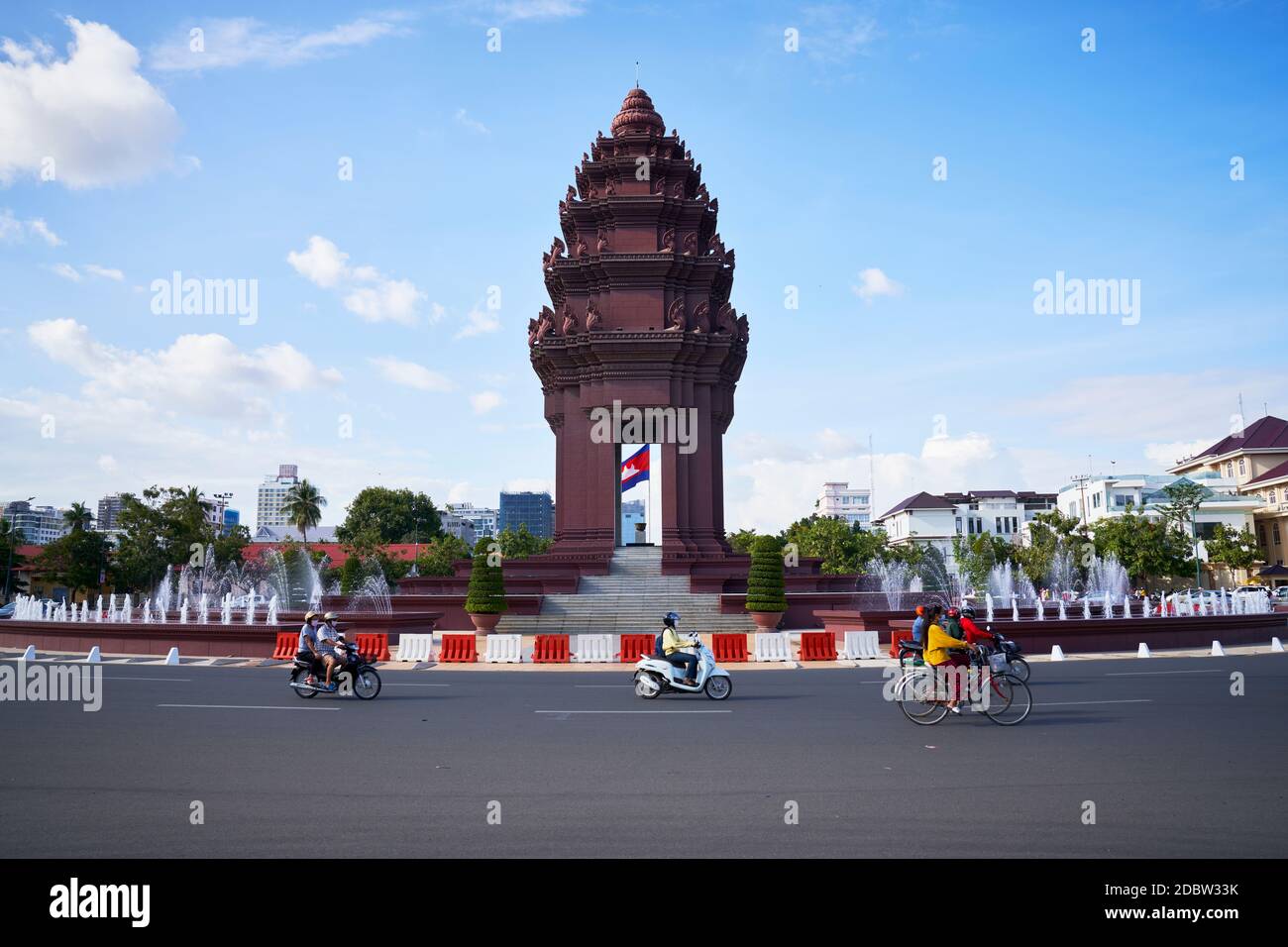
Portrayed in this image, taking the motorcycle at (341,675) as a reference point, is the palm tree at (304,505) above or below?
above

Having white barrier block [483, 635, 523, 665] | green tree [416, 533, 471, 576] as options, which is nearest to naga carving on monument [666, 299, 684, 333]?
white barrier block [483, 635, 523, 665]

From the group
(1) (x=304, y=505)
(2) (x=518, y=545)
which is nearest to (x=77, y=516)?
(1) (x=304, y=505)

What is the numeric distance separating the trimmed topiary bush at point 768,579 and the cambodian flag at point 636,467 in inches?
415

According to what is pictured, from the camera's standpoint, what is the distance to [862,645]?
2519cm

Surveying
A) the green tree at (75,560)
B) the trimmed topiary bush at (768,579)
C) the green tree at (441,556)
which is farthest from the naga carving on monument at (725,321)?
the green tree at (75,560)

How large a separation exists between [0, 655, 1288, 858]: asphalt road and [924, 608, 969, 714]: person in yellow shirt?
1.64 feet

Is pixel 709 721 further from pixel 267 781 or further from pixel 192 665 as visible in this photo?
pixel 192 665

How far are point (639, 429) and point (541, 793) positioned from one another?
30.6 meters

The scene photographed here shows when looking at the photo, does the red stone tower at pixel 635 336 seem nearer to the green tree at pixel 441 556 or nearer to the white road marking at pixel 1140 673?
the white road marking at pixel 1140 673

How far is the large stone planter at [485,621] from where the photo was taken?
30969 millimetres

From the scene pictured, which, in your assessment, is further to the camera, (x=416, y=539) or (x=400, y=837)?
(x=416, y=539)

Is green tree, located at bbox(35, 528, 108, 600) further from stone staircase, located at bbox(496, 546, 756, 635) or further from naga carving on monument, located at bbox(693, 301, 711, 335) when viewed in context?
naga carving on monument, located at bbox(693, 301, 711, 335)
